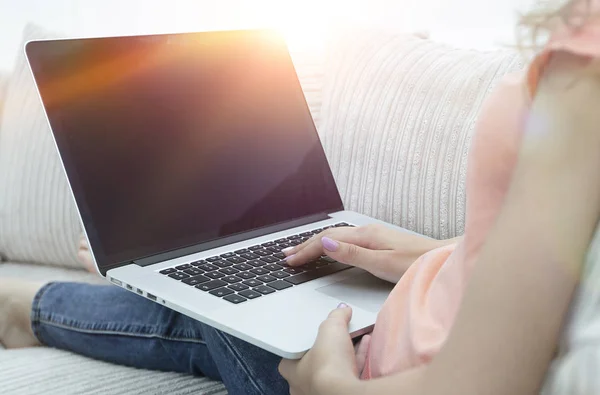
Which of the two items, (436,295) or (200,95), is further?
(200,95)

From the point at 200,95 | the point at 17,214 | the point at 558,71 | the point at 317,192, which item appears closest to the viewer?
the point at 558,71

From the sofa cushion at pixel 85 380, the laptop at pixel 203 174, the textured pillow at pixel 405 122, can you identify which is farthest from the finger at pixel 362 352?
the textured pillow at pixel 405 122

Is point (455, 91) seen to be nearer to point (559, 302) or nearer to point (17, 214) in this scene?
point (559, 302)

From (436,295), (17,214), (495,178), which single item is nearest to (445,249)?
(436,295)

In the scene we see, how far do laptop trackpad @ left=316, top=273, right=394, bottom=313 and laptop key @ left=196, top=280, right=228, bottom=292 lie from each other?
112mm

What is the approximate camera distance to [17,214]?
1.54 m

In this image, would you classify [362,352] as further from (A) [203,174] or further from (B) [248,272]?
(A) [203,174]

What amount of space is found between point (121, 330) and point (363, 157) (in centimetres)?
50

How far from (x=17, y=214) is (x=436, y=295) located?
3.95ft

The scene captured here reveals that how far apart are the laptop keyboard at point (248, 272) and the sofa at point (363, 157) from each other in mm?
183

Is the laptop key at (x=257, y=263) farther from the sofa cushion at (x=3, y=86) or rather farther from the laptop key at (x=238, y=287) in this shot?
the sofa cushion at (x=3, y=86)

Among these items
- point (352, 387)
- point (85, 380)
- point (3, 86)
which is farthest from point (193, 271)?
point (3, 86)

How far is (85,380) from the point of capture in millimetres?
955

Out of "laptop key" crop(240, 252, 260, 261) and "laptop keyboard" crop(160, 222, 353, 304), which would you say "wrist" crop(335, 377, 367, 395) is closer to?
"laptop keyboard" crop(160, 222, 353, 304)
